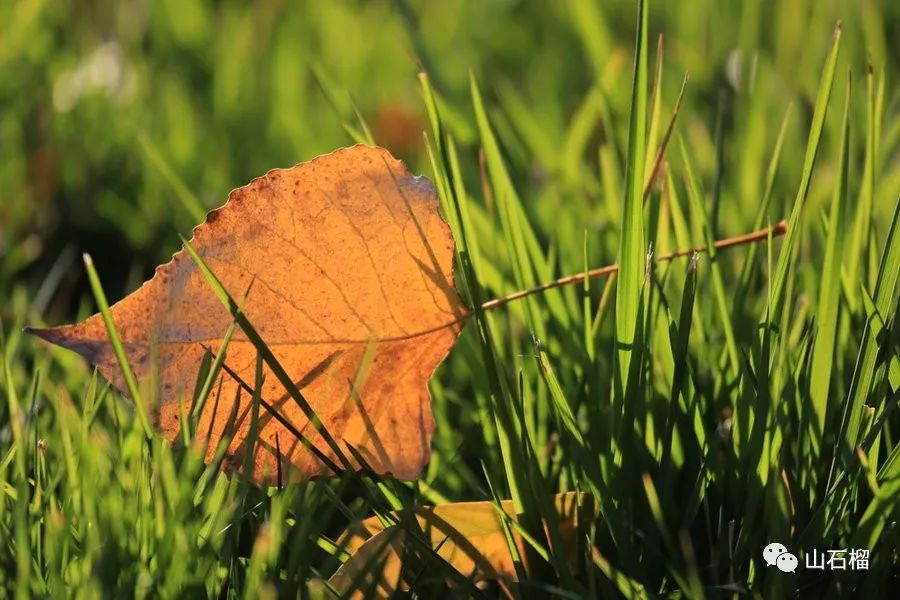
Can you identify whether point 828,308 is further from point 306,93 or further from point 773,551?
point 306,93

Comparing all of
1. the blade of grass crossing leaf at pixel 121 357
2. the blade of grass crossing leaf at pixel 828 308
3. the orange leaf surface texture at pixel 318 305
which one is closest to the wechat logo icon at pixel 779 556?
the blade of grass crossing leaf at pixel 828 308

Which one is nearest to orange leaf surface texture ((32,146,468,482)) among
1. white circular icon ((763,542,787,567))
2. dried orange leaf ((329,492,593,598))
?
dried orange leaf ((329,492,593,598))

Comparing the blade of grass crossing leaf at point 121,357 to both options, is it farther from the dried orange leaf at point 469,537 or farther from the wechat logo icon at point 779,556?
the wechat logo icon at point 779,556

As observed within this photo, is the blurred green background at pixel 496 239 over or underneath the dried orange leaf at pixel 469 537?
over

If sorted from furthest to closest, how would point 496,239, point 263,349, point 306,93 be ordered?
1. point 306,93
2. point 496,239
3. point 263,349

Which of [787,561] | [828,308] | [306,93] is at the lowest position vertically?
[787,561]

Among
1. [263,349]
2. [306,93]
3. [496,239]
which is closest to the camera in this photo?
[263,349]

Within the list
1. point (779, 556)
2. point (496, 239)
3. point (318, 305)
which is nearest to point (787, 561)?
point (779, 556)

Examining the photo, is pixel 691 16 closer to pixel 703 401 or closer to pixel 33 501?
pixel 703 401
